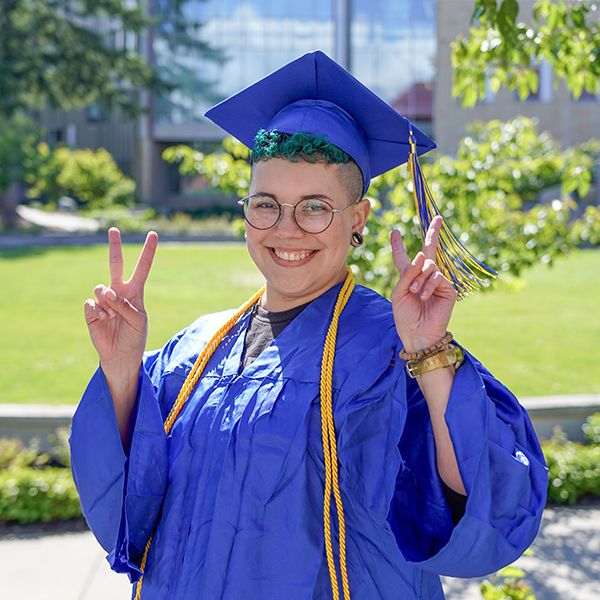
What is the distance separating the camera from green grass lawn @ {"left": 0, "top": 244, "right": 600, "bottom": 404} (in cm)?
657

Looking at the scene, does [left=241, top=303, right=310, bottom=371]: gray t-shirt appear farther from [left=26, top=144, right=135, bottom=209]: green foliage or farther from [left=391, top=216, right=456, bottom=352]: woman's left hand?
[left=26, top=144, right=135, bottom=209]: green foliage

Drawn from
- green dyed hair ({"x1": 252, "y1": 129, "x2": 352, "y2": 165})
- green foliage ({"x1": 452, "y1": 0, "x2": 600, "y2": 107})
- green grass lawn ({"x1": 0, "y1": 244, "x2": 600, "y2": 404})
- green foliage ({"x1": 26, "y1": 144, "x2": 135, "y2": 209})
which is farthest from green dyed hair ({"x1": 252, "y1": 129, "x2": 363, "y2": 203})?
green foliage ({"x1": 26, "y1": 144, "x2": 135, "y2": 209})

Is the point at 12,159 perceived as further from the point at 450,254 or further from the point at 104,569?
the point at 450,254

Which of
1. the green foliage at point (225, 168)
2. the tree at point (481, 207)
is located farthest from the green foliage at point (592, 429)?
the green foliage at point (225, 168)

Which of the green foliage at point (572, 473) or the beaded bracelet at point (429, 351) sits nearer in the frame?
the beaded bracelet at point (429, 351)

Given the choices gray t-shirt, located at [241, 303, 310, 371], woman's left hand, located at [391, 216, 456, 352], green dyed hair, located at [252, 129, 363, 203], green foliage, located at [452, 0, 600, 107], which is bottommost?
gray t-shirt, located at [241, 303, 310, 371]

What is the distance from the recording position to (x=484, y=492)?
133 cm

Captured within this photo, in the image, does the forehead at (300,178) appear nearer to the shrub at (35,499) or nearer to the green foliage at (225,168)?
the green foliage at (225,168)

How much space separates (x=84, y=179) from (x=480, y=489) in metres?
29.5

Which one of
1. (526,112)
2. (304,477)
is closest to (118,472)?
(304,477)

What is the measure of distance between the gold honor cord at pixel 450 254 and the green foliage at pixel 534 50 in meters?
1.21

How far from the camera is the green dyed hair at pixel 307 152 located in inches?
63.7

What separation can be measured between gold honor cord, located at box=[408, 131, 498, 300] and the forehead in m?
0.24

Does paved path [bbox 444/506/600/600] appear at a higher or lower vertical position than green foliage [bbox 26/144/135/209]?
lower
